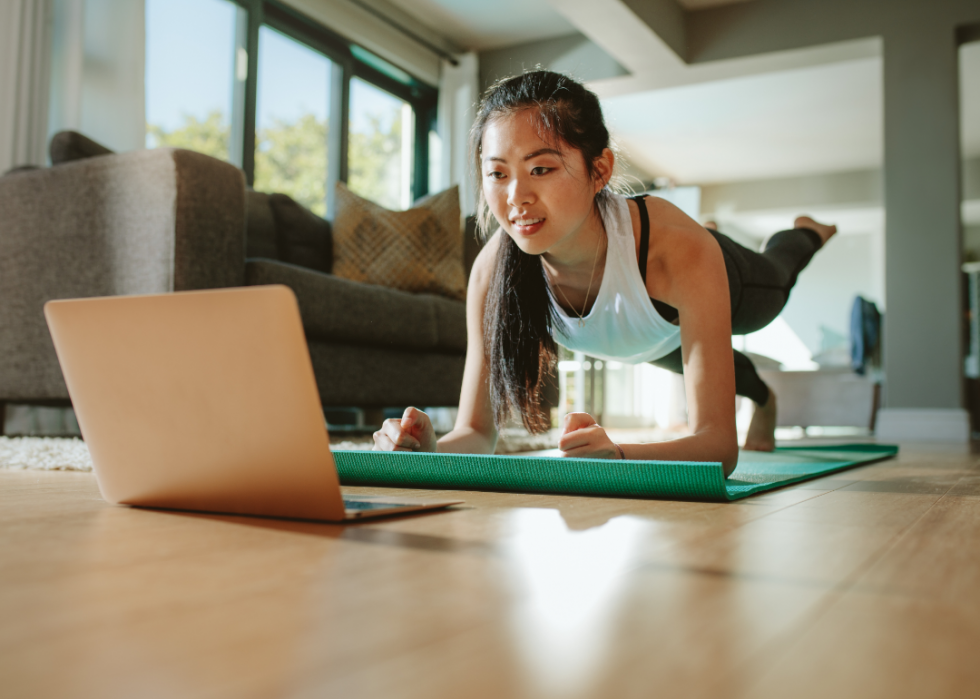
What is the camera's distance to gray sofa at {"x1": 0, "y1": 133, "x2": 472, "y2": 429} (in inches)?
78.2

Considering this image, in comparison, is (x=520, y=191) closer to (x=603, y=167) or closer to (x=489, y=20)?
(x=603, y=167)

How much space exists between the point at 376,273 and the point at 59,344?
2453 millimetres

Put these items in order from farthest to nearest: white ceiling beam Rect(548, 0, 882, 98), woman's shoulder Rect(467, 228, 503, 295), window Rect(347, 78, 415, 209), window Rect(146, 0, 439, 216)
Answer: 1. window Rect(347, 78, 415, 209)
2. white ceiling beam Rect(548, 0, 882, 98)
3. window Rect(146, 0, 439, 216)
4. woman's shoulder Rect(467, 228, 503, 295)

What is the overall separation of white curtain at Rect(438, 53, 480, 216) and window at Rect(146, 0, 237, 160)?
1.63 metres

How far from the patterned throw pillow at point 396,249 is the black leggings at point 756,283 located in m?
1.43

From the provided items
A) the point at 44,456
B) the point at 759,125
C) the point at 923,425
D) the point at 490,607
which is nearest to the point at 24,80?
the point at 44,456

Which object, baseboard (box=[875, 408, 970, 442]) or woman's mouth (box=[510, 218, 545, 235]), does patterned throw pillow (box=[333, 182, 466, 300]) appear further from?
baseboard (box=[875, 408, 970, 442])

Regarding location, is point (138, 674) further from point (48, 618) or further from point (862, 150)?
point (862, 150)

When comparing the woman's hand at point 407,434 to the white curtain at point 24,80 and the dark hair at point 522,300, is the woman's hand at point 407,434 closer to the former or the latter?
the dark hair at point 522,300

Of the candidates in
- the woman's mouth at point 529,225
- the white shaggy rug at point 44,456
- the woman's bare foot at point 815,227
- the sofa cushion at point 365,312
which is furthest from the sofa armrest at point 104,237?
the woman's bare foot at point 815,227

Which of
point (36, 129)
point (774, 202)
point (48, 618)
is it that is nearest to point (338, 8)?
point (36, 129)

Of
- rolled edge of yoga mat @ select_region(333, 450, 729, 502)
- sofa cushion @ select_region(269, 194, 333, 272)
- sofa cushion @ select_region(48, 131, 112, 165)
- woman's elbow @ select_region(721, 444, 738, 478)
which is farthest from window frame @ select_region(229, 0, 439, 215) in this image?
woman's elbow @ select_region(721, 444, 738, 478)

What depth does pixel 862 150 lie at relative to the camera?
731 centimetres

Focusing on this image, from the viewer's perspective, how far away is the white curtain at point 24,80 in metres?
2.87
